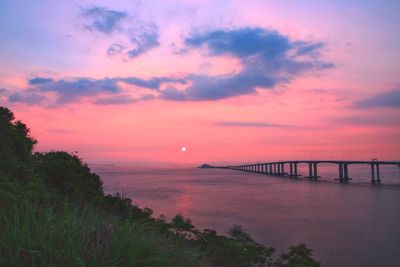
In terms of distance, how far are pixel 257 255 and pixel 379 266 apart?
1345 centimetres

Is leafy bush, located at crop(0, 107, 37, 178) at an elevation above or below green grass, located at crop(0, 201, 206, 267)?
above

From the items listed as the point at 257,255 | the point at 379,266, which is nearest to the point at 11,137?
the point at 257,255

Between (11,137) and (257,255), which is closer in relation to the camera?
(257,255)

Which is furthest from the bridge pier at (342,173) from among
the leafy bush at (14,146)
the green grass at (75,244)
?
the green grass at (75,244)

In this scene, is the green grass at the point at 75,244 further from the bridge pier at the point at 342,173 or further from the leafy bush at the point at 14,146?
the bridge pier at the point at 342,173

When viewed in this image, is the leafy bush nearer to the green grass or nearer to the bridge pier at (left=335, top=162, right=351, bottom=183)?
the green grass

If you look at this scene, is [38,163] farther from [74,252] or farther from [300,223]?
[300,223]

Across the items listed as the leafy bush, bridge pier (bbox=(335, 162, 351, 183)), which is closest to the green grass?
the leafy bush

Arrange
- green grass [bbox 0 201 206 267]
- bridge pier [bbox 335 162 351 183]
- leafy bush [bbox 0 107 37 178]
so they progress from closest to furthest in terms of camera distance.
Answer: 1. green grass [bbox 0 201 206 267]
2. leafy bush [bbox 0 107 37 178]
3. bridge pier [bbox 335 162 351 183]

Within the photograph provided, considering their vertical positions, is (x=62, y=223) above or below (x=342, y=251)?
above

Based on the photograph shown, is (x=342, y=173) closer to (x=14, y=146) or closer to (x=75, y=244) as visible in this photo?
(x=14, y=146)

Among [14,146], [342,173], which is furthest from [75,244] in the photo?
[342,173]

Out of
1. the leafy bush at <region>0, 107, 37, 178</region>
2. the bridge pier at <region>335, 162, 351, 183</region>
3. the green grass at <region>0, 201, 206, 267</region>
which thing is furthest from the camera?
the bridge pier at <region>335, 162, 351, 183</region>

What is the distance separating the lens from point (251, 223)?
130 feet
